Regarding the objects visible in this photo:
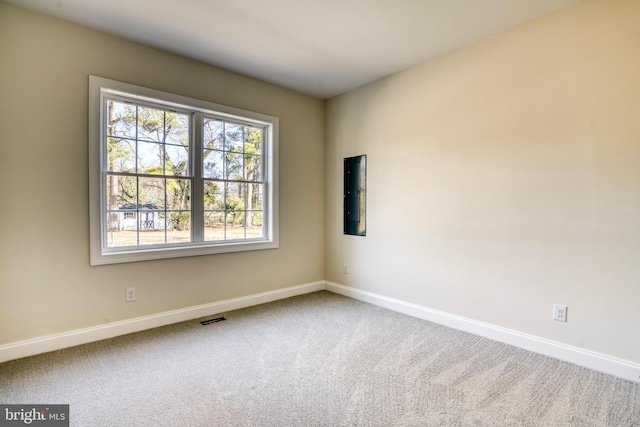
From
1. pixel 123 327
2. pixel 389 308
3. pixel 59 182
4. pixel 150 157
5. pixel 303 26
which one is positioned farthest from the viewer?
pixel 389 308

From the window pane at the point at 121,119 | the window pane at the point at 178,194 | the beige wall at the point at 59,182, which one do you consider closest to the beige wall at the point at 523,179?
the window pane at the point at 178,194

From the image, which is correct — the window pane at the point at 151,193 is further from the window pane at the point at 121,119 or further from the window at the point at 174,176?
the window pane at the point at 121,119

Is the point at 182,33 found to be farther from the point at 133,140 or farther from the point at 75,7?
the point at 133,140

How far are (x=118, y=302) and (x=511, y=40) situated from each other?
4.10 m

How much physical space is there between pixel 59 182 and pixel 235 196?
1594mm

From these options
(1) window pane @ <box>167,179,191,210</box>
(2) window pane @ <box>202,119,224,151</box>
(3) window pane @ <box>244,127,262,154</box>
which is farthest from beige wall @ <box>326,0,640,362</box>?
(1) window pane @ <box>167,179,191,210</box>

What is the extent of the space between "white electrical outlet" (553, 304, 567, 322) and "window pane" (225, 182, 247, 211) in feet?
10.3

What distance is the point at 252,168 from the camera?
383 cm

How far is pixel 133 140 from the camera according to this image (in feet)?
9.69

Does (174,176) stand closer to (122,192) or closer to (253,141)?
(122,192)

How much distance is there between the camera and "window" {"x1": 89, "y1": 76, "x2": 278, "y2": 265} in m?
2.80

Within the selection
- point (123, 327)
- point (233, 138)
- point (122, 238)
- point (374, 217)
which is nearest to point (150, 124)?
point (233, 138)

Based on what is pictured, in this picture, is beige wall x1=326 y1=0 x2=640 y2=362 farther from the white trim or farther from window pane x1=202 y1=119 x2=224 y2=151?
window pane x1=202 y1=119 x2=224 y2=151

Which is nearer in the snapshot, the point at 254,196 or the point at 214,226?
the point at 214,226
